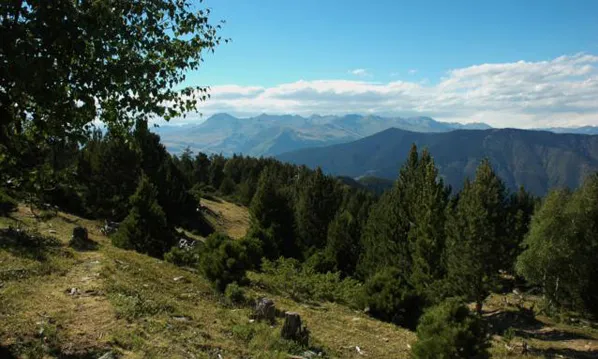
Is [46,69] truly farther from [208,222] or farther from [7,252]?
[208,222]

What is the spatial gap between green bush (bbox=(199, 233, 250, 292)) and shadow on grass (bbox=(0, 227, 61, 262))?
22.1ft

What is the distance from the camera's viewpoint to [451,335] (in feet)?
39.7

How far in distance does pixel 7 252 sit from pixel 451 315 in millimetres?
17289

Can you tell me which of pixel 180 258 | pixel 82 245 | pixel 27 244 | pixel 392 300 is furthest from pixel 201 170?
pixel 392 300

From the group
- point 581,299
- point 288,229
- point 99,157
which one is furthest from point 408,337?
point 99,157

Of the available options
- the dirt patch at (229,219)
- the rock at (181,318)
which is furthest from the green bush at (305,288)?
the dirt patch at (229,219)

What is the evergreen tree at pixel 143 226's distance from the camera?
2488cm

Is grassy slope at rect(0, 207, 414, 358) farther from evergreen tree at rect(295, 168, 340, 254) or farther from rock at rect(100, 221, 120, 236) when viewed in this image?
evergreen tree at rect(295, 168, 340, 254)

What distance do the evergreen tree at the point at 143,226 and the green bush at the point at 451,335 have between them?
17602 mm

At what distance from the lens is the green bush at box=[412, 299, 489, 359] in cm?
1209

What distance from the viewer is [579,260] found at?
37.8m

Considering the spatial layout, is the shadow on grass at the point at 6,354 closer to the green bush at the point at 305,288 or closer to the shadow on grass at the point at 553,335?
the green bush at the point at 305,288

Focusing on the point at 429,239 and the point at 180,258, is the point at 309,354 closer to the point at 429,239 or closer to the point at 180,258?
the point at 180,258

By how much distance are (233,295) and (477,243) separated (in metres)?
21.1
